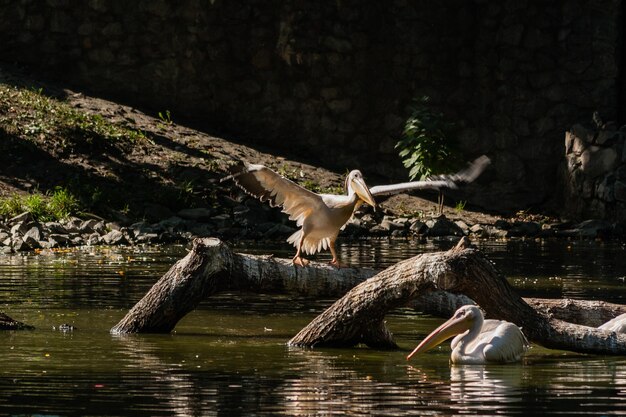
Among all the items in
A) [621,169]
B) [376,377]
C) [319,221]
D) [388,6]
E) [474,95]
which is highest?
[388,6]

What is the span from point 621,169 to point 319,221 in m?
12.4

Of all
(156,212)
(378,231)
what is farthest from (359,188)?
(378,231)

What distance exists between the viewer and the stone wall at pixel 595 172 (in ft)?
76.4

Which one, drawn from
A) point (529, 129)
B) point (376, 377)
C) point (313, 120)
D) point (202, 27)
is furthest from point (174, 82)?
point (376, 377)

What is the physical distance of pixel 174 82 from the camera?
26125mm

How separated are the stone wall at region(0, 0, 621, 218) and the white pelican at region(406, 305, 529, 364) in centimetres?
1543

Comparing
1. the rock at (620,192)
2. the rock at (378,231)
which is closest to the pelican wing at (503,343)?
the rock at (378,231)

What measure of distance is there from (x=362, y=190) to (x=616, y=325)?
2.65 metres

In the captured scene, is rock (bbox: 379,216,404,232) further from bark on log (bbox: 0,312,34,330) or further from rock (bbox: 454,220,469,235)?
bark on log (bbox: 0,312,34,330)

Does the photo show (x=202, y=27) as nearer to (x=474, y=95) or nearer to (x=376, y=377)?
(x=474, y=95)

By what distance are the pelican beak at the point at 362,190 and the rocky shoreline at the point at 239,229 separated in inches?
324

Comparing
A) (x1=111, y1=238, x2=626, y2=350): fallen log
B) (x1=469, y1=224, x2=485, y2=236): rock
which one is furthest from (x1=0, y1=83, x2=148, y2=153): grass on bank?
(x1=111, y1=238, x2=626, y2=350): fallen log

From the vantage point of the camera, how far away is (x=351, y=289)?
440 inches

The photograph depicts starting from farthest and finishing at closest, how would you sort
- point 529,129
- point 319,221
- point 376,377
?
point 529,129, point 319,221, point 376,377
